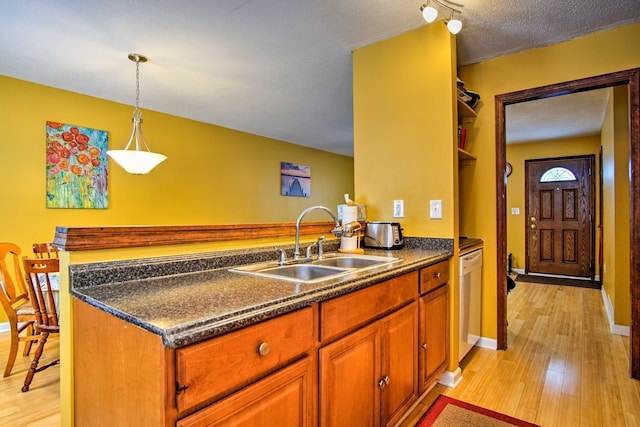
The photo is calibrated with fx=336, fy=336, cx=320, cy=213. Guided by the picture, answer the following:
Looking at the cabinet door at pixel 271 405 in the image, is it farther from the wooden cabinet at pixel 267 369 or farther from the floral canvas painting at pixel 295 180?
the floral canvas painting at pixel 295 180

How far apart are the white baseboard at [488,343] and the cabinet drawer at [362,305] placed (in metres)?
1.44

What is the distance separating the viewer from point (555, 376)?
7.17 feet

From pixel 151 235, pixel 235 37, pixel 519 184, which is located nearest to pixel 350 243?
pixel 151 235

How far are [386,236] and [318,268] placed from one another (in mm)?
683

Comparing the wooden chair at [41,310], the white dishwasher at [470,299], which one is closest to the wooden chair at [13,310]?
the wooden chair at [41,310]

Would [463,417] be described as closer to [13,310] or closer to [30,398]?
[30,398]

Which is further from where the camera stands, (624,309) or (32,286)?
(624,309)

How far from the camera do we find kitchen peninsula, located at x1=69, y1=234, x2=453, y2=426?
764 millimetres

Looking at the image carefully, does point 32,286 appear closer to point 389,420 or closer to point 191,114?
point 389,420

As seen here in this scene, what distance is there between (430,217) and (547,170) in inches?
177

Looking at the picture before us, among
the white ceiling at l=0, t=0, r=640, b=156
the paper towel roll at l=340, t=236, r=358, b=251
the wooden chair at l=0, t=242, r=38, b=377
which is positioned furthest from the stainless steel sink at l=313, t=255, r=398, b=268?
the wooden chair at l=0, t=242, r=38, b=377

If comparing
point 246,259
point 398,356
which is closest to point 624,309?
point 398,356

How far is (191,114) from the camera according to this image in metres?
4.17

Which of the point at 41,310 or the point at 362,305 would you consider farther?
the point at 41,310
